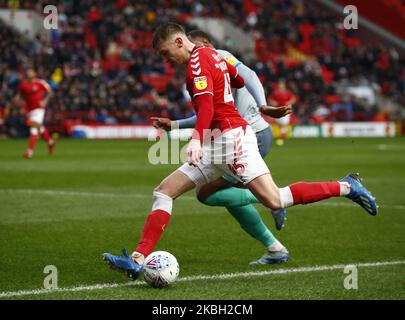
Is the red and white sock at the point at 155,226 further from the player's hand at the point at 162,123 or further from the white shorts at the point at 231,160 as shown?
the player's hand at the point at 162,123

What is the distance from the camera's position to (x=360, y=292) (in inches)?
233

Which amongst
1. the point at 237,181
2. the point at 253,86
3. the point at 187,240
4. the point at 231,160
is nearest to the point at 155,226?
the point at 231,160

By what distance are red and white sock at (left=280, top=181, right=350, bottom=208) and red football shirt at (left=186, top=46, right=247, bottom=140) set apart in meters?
0.66

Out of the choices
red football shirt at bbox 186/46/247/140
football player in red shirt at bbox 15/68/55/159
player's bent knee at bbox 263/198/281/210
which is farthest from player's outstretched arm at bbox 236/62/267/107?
football player in red shirt at bbox 15/68/55/159

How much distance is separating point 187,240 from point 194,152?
9.23 ft

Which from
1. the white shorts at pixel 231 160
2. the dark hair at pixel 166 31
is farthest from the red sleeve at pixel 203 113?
A: the dark hair at pixel 166 31

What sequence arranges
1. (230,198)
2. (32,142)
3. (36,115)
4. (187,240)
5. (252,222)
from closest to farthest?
(230,198) → (252,222) → (187,240) → (32,142) → (36,115)

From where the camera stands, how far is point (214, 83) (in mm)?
6434

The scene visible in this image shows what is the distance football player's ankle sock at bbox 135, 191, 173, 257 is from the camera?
6422 mm

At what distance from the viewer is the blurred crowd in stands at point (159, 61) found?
32.5 meters

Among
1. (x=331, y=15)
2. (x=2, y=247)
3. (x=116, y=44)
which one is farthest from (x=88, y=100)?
(x=2, y=247)

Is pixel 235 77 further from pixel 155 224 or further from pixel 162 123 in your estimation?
pixel 155 224

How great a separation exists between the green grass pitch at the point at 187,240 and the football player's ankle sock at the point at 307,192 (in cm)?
60

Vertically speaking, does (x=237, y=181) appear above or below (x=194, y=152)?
below
